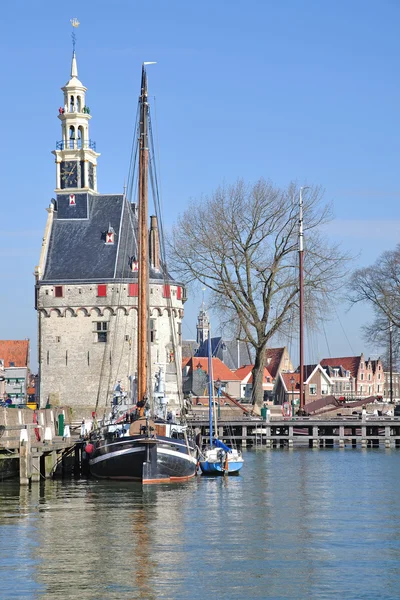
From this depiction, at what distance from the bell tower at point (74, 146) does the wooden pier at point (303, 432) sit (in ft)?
62.4

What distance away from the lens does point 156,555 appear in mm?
24797

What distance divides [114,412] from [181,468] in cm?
833

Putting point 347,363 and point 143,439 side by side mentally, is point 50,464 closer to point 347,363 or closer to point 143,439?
point 143,439

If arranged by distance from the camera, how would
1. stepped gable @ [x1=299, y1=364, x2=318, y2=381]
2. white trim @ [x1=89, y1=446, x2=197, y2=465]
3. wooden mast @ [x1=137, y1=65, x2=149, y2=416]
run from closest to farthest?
1. white trim @ [x1=89, y1=446, x2=197, y2=465]
2. wooden mast @ [x1=137, y1=65, x2=149, y2=416]
3. stepped gable @ [x1=299, y1=364, x2=318, y2=381]

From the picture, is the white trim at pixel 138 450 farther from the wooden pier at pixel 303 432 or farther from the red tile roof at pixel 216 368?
the red tile roof at pixel 216 368

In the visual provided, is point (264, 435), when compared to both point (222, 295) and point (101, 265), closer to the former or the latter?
point (222, 295)

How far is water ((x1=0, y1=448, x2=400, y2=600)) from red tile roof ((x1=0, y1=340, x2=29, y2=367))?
5816 centimetres

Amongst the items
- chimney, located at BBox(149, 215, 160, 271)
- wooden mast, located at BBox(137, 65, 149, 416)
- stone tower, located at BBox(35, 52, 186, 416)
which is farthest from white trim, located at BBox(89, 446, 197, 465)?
chimney, located at BBox(149, 215, 160, 271)

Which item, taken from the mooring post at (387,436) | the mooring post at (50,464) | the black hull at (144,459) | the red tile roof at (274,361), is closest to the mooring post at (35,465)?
the mooring post at (50,464)

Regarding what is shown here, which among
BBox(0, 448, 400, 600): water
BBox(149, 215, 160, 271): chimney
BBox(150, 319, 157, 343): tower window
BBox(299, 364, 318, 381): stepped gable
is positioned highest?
BBox(149, 215, 160, 271): chimney

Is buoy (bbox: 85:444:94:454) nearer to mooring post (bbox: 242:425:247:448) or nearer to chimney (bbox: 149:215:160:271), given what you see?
mooring post (bbox: 242:425:247:448)

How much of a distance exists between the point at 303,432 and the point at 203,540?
38.3m

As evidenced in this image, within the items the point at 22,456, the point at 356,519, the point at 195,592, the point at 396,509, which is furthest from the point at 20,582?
the point at 22,456

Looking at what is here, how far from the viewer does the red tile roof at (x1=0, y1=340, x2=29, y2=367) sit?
9938 cm
